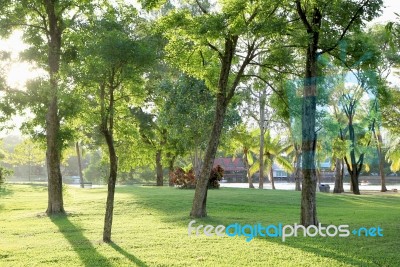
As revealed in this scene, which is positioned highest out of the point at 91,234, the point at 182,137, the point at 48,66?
the point at 48,66

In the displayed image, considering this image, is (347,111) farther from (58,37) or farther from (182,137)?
(58,37)

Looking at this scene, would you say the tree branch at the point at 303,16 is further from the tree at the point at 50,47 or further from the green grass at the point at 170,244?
the tree at the point at 50,47

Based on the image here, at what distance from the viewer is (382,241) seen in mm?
9539

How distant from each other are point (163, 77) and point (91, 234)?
16416mm

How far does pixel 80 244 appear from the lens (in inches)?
377

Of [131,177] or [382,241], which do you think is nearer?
[382,241]

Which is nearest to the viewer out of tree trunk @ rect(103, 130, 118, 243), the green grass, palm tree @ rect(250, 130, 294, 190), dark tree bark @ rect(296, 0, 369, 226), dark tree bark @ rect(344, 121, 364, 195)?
the green grass

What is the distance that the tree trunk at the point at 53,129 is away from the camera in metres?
15.9

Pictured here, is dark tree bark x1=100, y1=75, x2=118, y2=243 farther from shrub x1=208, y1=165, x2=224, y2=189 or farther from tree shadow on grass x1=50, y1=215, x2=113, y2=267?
shrub x1=208, y1=165, x2=224, y2=189

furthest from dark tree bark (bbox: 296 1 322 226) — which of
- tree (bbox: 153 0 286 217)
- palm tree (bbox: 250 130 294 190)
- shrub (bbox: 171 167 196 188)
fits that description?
palm tree (bbox: 250 130 294 190)

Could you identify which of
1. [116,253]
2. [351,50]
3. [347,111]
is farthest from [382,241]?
[347,111]

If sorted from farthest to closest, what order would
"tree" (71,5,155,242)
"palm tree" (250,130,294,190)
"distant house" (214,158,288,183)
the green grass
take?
"distant house" (214,158,288,183) < "palm tree" (250,130,294,190) < "tree" (71,5,155,242) < the green grass

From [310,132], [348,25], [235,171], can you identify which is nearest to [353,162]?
[310,132]

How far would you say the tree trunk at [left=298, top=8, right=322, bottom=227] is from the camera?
1101 centimetres
